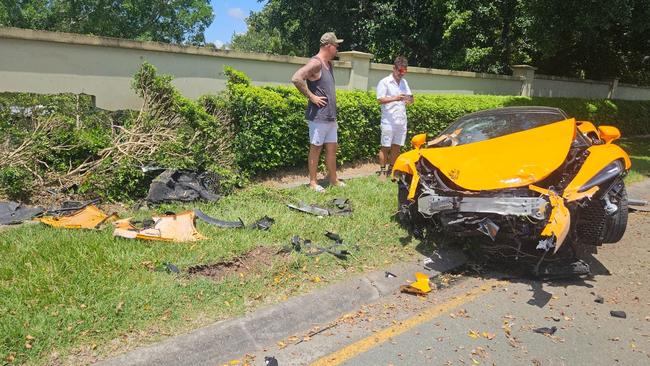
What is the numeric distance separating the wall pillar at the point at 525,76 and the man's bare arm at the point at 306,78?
1206cm

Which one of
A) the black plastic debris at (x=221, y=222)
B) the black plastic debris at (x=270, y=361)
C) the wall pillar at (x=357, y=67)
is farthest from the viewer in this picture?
the wall pillar at (x=357, y=67)

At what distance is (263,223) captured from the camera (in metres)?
5.52

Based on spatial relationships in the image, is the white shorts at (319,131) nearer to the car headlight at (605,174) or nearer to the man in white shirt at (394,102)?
the man in white shirt at (394,102)

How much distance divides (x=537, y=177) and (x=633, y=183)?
595 cm

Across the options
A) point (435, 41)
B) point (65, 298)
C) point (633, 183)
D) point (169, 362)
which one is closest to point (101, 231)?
point (65, 298)

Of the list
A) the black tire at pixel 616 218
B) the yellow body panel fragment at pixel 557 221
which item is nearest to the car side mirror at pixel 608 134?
the black tire at pixel 616 218

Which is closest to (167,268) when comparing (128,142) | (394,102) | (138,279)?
(138,279)

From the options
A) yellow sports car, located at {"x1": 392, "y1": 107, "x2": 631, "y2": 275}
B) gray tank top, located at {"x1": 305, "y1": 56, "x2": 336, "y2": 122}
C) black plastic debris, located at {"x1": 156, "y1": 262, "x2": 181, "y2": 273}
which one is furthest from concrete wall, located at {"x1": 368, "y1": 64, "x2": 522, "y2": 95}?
black plastic debris, located at {"x1": 156, "y1": 262, "x2": 181, "y2": 273}

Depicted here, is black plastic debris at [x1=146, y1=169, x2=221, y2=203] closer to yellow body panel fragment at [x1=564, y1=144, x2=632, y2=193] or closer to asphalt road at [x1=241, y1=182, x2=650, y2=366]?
asphalt road at [x1=241, y1=182, x2=650, y2=366]

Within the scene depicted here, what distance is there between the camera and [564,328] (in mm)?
3842

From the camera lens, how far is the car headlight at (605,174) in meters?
4.51

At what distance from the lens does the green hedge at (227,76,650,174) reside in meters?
7.48

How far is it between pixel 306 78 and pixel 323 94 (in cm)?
33

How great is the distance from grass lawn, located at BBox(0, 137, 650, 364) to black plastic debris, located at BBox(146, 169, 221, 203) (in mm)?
304
